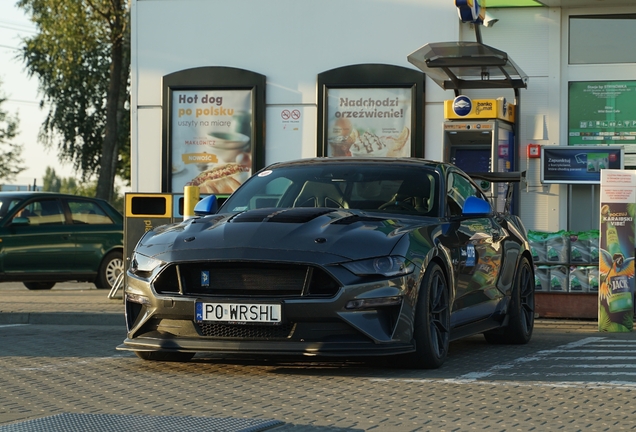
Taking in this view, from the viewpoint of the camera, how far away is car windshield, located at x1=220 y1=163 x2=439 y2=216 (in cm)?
829

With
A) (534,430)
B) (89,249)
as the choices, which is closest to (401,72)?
(89,249)

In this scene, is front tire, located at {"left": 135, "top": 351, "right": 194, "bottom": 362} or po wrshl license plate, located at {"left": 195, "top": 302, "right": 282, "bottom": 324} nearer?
po wrshl license plate, located at {"left": 195, "top": 302, "right": 282, "bottom": 324}

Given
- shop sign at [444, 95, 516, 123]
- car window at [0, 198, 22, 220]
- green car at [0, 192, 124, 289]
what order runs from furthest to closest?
car window at [0, 198, 22, 220] → green car at [0, 192, 124, 289] → shop sign at [444, 95, 516, 123]

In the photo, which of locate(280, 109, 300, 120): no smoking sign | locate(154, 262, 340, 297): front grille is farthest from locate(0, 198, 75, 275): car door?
locate(154, 262, 340, 297): front grille

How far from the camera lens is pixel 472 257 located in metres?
8.55

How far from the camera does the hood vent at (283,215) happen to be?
7.40 m

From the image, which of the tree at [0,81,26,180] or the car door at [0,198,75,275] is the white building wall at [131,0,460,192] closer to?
the car door at [0,198,75,275]

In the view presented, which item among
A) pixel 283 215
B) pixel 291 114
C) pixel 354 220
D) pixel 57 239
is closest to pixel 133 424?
pixel 283 215

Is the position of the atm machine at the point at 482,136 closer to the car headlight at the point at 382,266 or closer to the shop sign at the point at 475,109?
the shop sign at the point at 475,109

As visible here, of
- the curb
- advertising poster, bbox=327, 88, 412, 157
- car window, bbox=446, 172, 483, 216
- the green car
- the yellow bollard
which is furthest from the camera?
advertising poster, bbox=327, 88, 412, 157

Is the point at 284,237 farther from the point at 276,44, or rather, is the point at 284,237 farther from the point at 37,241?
the point at 276,44

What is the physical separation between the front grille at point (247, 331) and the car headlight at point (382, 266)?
1.70 feet

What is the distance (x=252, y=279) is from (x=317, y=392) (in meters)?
0.92

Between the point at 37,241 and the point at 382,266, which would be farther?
the point at 37,241
